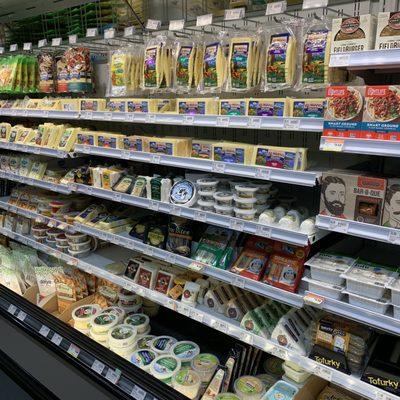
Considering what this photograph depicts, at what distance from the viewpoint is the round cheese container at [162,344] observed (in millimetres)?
2213

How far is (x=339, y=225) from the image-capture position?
1.45 m

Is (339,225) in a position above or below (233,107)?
below

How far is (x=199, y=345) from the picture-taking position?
2375 millimetres

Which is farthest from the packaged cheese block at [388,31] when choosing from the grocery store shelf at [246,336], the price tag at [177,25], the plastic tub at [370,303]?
the grocery store shelf at [246,336]

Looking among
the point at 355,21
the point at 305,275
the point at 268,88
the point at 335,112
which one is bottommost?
the point at 305,275

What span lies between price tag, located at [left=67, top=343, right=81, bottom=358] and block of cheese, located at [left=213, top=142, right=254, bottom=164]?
1388mm

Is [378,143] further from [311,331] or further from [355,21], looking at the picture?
[311,331]

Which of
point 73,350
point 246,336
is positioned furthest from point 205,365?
point 73,350

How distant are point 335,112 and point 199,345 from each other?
1623 millimetres

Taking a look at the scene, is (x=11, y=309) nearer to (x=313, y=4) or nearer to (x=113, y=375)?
(x=113, y=375)

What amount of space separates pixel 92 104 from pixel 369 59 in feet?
5.58

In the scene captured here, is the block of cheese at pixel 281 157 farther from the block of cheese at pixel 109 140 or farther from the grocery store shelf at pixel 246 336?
the block of cheese at pixel 109 140

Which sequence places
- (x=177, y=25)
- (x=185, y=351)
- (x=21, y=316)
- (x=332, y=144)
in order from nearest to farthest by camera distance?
(x=332, y=144)
(x=177, y=25)
(x=185, y=351)
(x=21, y=316)

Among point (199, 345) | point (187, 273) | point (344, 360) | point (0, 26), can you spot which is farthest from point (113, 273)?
point (0, 26)
